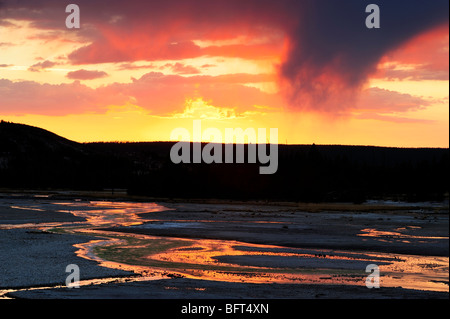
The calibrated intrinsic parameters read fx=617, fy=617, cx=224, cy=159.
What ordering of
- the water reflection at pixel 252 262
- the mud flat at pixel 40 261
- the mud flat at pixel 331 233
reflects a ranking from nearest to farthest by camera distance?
the mud flat at pixel 40 261 < the water reflection at pixel 252 262 < the mud flat at pixel 331 233

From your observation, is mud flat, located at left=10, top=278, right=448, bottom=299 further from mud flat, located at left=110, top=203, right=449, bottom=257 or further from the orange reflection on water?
mud flat, located at left=110, top=203, right=449, bottom=257

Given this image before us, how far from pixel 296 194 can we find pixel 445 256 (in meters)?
99.3

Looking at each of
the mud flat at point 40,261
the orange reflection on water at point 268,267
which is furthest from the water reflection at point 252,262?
the mud flat at point 40,261

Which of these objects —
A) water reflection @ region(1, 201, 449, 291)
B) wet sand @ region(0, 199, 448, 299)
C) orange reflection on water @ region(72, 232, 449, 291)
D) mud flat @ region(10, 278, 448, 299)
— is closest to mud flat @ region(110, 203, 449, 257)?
wet sand @ region(0, 199, 448, 299)

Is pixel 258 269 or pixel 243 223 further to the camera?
pixel 243 223

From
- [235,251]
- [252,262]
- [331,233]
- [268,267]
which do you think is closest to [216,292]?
[268,267]

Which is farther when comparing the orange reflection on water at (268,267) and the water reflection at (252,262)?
the water reflection at (252,262)

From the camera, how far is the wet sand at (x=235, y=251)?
23.7 meters

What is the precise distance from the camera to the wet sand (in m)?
23.7

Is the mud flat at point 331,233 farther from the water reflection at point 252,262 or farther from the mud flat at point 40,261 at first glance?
the mud flat at point 40,261

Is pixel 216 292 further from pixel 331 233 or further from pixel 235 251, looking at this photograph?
pixel 331 233
